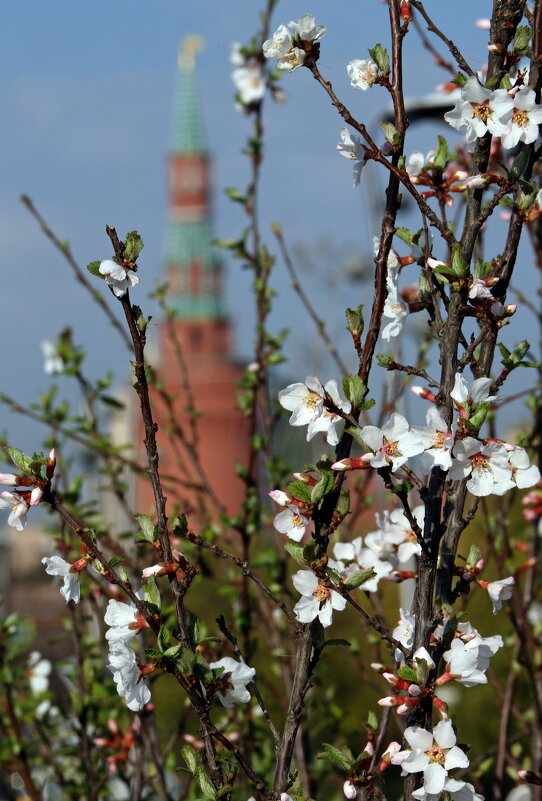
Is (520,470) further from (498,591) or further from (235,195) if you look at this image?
(235,195)

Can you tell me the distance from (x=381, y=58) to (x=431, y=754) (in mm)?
911

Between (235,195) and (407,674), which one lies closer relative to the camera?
(407,674)

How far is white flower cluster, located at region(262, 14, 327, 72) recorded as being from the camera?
4.62 ft

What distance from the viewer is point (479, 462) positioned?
1.24m

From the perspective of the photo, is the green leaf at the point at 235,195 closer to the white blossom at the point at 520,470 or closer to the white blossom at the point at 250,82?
the white blossom at the point at 250,82

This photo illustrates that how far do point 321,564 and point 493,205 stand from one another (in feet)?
1.69

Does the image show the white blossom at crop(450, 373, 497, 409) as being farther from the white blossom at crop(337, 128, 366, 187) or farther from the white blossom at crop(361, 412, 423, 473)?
the white blossom at crop(337, 128, 366, 187)

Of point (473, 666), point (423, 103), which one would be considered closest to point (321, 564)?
point (473, 666)

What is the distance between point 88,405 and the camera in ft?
9.79

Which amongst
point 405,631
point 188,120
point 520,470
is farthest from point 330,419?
point 188,120

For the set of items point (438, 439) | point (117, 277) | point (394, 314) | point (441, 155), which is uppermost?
point (441, 155)

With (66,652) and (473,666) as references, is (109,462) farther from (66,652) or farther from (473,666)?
(66,652)

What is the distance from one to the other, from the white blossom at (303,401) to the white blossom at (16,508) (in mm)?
346

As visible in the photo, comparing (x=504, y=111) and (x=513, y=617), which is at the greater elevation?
(x=504, y=111)
